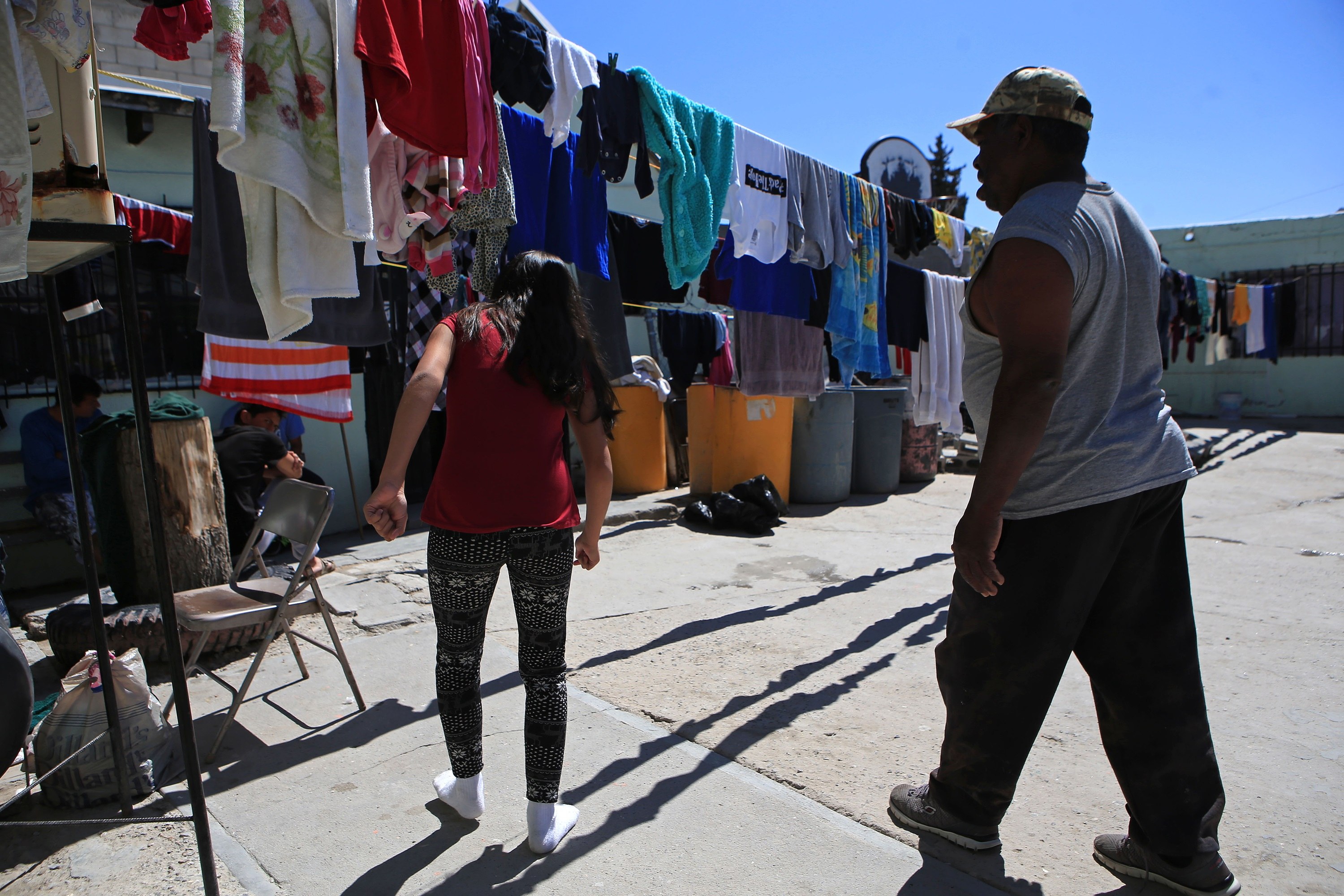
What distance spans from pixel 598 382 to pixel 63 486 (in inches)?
201

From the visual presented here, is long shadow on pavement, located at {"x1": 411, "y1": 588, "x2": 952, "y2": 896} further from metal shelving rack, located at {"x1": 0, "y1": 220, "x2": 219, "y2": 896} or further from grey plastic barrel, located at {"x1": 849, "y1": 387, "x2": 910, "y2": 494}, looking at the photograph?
grey plastic barrel, located at {"x1": 849, "y1": 387, "x2": 910, "y2": 494}

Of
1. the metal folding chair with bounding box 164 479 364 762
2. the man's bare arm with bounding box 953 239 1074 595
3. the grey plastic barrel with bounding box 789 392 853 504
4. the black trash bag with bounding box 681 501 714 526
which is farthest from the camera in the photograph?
the grey plastic barrel with bounding box 789 392 853 504

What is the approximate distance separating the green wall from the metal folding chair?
18.3 meters

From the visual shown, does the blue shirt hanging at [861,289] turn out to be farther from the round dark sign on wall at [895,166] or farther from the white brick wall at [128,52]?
the white brick wall at [128,52]

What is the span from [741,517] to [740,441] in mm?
1010

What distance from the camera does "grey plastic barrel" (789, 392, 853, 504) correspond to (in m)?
8.41

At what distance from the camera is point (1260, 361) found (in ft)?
55.5

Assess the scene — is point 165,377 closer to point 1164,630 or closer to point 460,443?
point 460,443

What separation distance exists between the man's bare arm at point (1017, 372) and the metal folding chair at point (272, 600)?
2.59 meters

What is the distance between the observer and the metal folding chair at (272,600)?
326cm

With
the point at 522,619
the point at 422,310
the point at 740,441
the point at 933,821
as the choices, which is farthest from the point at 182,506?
the point at 740,441

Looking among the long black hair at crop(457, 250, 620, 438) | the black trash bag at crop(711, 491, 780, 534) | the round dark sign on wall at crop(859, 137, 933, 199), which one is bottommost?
the black trash bag at crop(711, 491, 780, 534)

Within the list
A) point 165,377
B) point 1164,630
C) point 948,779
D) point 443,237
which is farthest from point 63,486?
point 1164,630

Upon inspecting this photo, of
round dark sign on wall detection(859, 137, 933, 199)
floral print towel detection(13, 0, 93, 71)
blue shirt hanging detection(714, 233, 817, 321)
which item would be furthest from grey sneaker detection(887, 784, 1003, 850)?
round dark sign on wall detection(859, 137, 933, 199)
